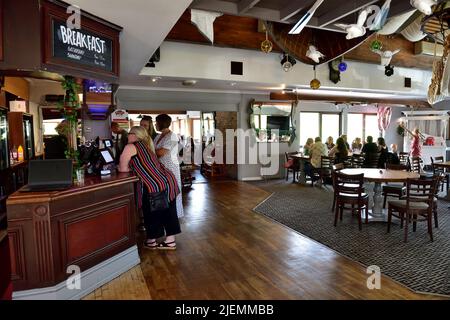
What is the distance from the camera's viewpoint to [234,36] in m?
6.82

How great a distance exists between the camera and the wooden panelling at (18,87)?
6464mm

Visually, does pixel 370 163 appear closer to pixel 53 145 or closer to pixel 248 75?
pixel 248 75

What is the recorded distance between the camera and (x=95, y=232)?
3.18 metres

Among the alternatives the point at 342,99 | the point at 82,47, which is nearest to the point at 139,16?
the point at 82,47

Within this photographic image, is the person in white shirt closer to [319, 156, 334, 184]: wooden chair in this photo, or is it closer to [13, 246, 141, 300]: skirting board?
[319, 156, 334, 184]: wooden chair

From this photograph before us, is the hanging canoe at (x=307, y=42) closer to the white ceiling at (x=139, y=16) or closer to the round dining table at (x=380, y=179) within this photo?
the white ceiling at (x=139, y=16)

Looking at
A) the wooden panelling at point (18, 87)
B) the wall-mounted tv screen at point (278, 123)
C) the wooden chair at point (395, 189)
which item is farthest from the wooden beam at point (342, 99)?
the wooden panelling at point (18, 87)

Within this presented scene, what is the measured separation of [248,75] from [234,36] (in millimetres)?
1077

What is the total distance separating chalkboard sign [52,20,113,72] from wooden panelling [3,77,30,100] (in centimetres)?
395

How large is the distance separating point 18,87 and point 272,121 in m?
6.90

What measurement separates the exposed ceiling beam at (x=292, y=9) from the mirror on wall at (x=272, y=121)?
5.56 m

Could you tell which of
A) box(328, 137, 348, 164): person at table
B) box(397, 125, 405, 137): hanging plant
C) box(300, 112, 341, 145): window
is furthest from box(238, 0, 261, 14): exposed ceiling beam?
box(397, 125, 405, 137): hanging plant
